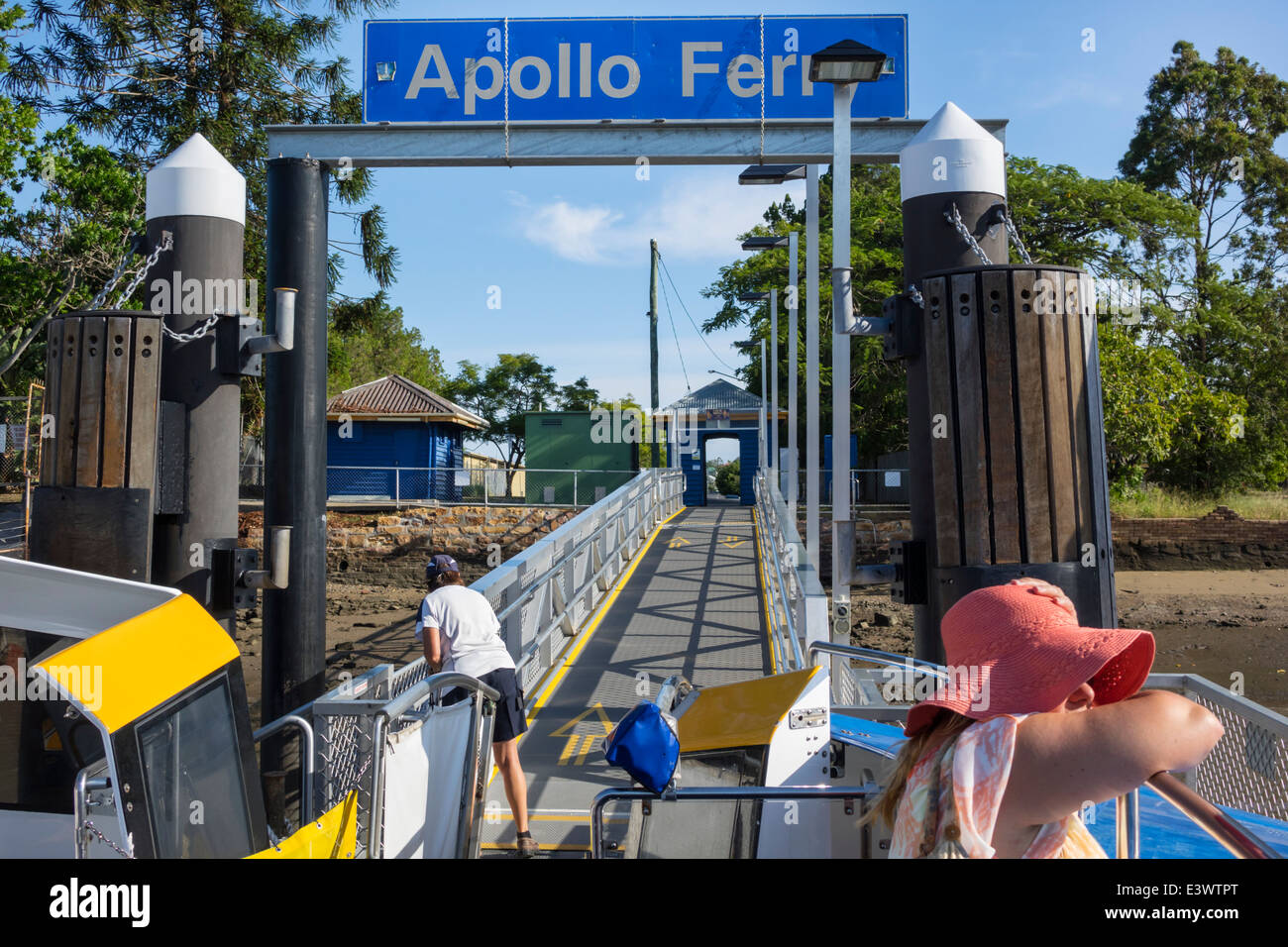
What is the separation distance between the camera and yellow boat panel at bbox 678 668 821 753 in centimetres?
337

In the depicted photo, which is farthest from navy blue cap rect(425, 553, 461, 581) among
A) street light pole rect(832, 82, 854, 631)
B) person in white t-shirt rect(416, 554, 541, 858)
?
street light pole rect(832, 82, 854, 631)

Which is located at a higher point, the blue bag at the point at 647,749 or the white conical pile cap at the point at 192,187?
the white conical pile cap at the point at 192,187

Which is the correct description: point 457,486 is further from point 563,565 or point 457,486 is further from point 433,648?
point 433,648

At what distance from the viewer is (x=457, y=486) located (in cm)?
3219

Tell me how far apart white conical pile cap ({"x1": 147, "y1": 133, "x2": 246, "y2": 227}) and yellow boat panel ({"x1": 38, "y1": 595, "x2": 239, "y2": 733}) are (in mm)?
3024

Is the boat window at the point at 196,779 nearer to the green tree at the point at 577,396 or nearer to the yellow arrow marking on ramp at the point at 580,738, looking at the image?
the yellow arrow marking on ramp at the point at 580,738

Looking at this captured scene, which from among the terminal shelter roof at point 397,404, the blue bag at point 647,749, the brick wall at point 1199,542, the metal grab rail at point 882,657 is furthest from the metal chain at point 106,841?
the terminal shelter roof at point 397,404

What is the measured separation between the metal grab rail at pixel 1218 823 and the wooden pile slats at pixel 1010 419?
1938 mm

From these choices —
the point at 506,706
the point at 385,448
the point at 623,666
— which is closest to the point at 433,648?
the point at 506,706

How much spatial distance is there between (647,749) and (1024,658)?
109cm

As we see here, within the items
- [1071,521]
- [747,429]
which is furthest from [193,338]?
[747,429]

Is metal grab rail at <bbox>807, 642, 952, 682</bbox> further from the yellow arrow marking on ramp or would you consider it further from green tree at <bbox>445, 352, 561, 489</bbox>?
green tree at <bbox>445, 352, 561, 489</bbox>

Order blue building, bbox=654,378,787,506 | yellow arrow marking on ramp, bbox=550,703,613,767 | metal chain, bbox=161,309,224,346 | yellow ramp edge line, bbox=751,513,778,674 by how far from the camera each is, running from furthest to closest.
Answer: blue building, bbox=654,378,787,506 < yellow ramp edge line, bbox=751,513,778,674 < yellow arrow marking on ramp, bbox=550,703,613,767 < metal chain, bbox=161,309,224,346

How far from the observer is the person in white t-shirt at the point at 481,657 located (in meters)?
5.13
